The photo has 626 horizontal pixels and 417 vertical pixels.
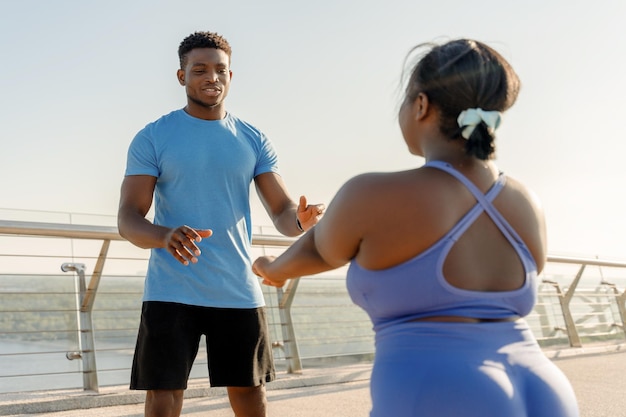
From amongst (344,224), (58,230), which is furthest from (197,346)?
(58,230)

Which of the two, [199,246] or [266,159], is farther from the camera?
[266,159]

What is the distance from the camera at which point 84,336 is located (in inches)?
187

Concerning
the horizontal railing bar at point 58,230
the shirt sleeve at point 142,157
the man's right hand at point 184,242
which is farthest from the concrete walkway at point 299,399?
the man's right hand at point 184,242

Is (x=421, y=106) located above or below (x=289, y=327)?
above

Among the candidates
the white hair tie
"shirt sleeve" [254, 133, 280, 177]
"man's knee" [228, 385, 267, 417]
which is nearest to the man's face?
"shirt sleeve" [254, 133, 280, 177]

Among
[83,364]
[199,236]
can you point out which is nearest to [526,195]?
[199,236]

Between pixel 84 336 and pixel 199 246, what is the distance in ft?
7.43

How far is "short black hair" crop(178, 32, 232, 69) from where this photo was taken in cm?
305

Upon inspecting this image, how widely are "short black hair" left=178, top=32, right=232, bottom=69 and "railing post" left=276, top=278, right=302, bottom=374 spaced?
114 inches

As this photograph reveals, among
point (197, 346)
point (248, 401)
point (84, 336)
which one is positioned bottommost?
point (248, 401)

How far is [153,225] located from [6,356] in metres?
Result: 2.47

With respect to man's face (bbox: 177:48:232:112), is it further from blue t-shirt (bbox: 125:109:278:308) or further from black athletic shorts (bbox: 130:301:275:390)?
black athletic shorts (bbox: 130:301:275:390)

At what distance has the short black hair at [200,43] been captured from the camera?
3047 millimetres

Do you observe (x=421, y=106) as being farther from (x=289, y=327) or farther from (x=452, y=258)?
(x=289, y=327)
